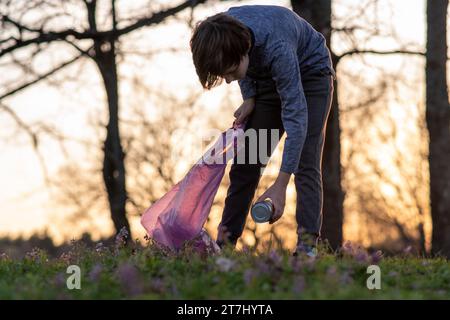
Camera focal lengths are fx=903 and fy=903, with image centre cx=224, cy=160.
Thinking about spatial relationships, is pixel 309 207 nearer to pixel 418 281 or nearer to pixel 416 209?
pixel 418 281

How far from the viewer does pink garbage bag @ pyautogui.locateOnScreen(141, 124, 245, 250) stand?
5984 millimetres

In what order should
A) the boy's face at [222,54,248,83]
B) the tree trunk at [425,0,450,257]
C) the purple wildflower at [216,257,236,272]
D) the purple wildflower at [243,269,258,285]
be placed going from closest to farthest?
1. the purple wildflower at [243,269,258,285]
2. the purple wildflower at [216,257,236,272]
3. the boy's face at [222,54,248,83]
4. the tree trunk at [425,0,450,257]

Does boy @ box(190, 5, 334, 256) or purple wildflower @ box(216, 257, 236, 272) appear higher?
boy @ box(190, 5, 334, 256)

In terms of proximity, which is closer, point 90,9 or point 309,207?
point 309,207

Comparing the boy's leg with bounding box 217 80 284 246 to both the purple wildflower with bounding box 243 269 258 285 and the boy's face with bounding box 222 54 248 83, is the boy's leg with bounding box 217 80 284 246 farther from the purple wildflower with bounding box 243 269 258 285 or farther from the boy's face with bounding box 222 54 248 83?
the purple wildflower with bounding box 243 269 258 285

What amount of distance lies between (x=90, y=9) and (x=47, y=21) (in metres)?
0.58

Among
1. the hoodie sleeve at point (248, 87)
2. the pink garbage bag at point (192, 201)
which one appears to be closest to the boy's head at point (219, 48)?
the hoodie sleeve at point (248, 87)

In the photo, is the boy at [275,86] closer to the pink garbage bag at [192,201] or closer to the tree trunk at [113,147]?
the pink garbage bag at [192,201]

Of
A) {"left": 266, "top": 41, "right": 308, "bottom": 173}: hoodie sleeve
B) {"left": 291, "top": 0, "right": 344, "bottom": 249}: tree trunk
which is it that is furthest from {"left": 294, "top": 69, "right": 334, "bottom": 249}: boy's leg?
{"left": 291, "top": 0, "right": 344, "bottom": 249}: tree trunk

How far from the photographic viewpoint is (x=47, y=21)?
1179 centimetres

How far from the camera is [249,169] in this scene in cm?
612

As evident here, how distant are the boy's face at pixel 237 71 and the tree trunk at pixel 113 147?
6.64m

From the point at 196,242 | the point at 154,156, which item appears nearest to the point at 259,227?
the point at 154,156

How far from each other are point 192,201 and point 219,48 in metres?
A: 1.37
